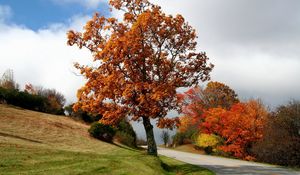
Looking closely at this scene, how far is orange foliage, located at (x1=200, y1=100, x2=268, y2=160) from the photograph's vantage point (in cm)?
4275

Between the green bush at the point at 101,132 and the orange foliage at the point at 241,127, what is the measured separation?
49.7 ft

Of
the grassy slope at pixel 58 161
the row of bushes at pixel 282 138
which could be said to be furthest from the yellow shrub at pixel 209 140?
the grassy slope at pixel 58 161

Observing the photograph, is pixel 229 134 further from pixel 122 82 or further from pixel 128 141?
pixel 122 82

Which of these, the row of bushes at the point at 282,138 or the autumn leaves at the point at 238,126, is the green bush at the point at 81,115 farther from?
the row of bushes at the point at 282,138

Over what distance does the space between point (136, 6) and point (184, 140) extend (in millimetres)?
43524

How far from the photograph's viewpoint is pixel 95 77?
22609 millimetres

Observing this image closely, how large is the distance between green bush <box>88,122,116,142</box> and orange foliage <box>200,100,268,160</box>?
15137 mm

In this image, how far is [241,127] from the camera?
43.8 m

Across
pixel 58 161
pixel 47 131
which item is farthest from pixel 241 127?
pixel 58 161

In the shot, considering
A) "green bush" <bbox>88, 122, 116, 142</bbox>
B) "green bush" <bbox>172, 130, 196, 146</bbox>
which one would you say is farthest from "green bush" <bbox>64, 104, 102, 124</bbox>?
"green bush" <bbox>172, 130, 196, 146</bbox>

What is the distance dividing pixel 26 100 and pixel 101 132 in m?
10.6

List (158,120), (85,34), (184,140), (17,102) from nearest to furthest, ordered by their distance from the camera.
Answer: (158,120)
(85,34)
(17,102)
(184,140)

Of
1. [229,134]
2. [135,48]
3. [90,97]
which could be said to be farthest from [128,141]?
[135,48]

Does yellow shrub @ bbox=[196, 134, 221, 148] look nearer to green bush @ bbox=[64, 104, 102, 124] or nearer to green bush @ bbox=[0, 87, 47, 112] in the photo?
green bush @ bbox=[64, 104, 102, 124]
